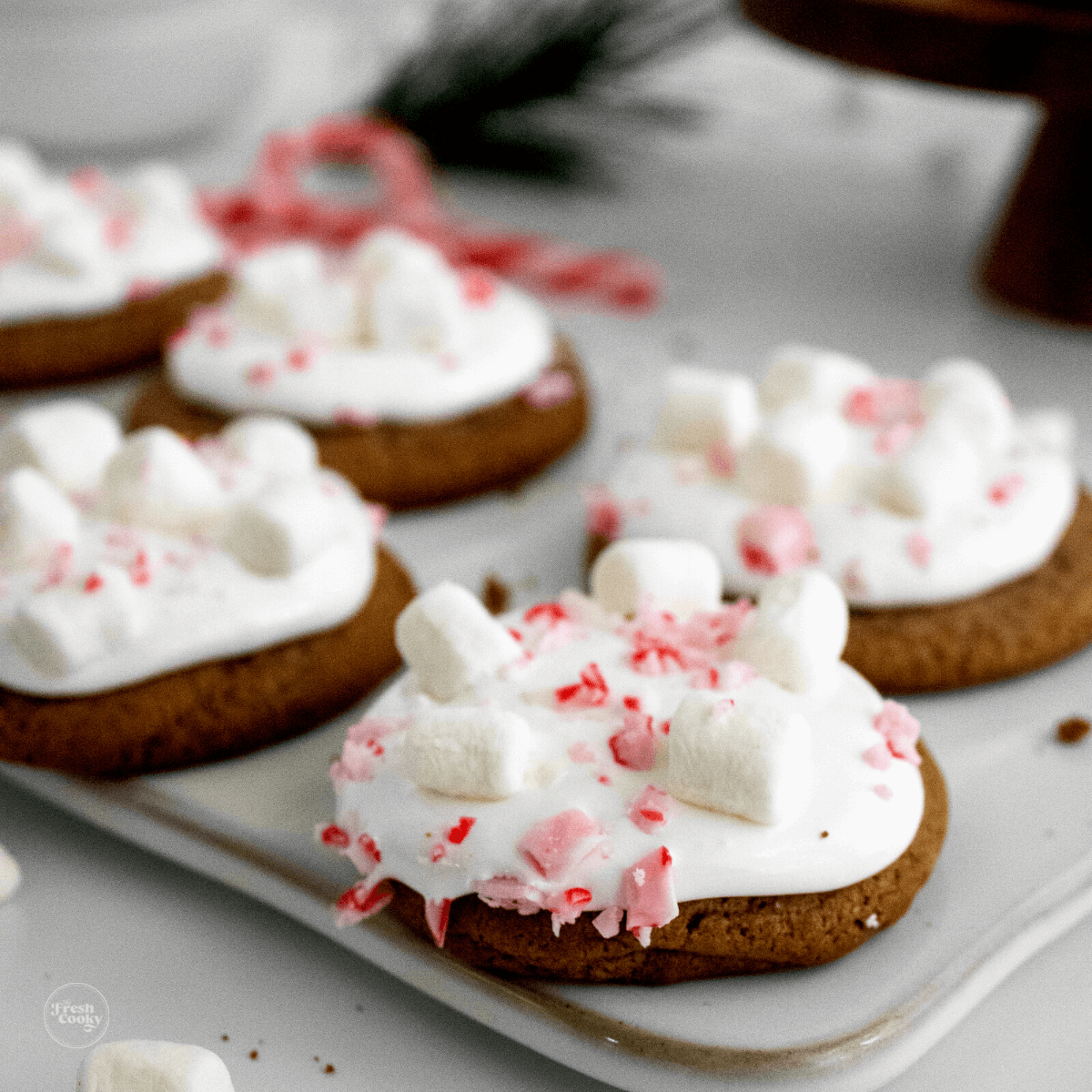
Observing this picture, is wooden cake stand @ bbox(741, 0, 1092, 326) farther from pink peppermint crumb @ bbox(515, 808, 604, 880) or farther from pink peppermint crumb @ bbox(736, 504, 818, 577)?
pink peppermint crumb @ bbox(515, 808, 604, 880)

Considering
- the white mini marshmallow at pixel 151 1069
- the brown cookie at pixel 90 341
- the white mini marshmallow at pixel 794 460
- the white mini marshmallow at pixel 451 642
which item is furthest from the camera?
the brown cookie at pixel 90 341

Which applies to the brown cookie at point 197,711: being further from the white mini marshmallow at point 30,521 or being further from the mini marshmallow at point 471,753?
the mini marshmallow at point 471,753

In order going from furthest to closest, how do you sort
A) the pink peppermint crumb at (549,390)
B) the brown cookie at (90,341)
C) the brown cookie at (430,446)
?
the brown cookie at (90,341), the pink peppermint crumb at (549,390), the brown cookie at (430,446)

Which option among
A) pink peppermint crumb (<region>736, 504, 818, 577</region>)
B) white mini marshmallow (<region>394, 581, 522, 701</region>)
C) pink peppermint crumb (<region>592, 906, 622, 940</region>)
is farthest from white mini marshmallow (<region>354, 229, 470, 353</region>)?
pink peppermint crumb (<region>592, 906, 622, 940</region>)

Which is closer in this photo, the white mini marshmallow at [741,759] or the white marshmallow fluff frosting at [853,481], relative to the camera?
the white mini marshmallow at [741,759]

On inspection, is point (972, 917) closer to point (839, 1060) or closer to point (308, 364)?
→ point (839, 1060)

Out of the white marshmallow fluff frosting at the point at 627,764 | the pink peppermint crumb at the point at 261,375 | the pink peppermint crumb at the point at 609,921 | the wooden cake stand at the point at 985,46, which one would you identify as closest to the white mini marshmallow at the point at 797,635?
the white marshmallow fluff frosting at the point at 627,764
